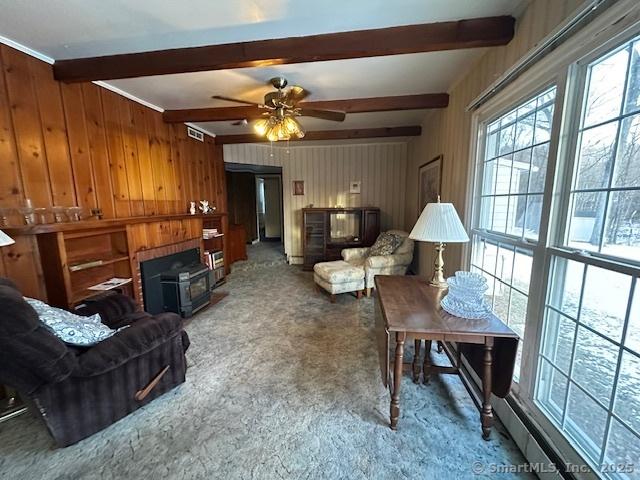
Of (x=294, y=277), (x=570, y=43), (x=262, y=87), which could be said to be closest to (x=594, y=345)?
(x=570, y=43)

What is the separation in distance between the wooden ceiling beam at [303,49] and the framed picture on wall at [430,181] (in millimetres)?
1449

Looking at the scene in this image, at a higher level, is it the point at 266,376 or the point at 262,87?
the point at 262,87

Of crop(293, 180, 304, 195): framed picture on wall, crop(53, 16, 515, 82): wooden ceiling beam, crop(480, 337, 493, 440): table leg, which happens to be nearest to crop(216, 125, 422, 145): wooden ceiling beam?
crop(293, 180, 304, 195): framed picture on wall

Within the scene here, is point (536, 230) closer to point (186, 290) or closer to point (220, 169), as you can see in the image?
point (186, 290)

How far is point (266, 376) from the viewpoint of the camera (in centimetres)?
205

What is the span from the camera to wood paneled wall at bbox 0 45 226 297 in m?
1.92

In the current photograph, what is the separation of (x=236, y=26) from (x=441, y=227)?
74.6 inches

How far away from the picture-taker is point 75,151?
7.77ft

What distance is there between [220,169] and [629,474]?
17.4 ft

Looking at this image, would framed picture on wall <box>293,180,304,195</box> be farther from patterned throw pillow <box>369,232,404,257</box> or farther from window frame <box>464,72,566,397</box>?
window frame <box>464,72,566,397</box>

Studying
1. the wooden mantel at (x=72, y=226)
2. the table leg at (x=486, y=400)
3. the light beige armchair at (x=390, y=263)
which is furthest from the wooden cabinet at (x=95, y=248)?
the table leg at (x=486, y=400)

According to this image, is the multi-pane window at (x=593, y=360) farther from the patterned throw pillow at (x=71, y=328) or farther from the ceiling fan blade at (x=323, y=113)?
the patterned throw pillow at (x=71, y=328)

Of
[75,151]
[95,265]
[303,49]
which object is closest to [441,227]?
[303,49]

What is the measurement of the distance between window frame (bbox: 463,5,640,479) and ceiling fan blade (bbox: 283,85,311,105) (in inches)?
66.0
